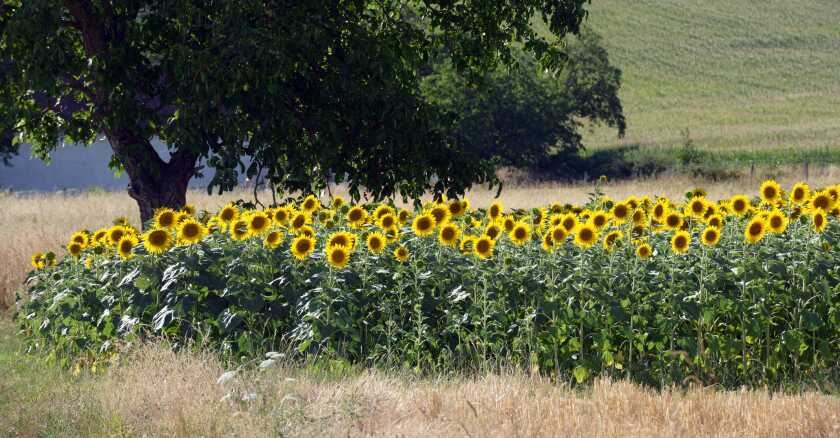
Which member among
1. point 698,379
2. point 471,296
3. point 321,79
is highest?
point 321,79

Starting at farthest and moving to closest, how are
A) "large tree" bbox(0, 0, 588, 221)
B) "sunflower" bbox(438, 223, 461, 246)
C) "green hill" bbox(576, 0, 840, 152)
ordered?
"green hill" bbox(576, 0, 840, 152) < "large tree" bbox(0, 0, 588, 221) < "sunflower" bbox(438, 223, 461, 246)

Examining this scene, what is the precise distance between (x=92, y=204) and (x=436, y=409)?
770 inches

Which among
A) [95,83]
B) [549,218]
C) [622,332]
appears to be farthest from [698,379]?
[95,83]

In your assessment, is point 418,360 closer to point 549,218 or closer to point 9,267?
point 549,218

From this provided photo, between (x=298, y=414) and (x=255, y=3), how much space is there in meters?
6.24

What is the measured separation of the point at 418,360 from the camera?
786cm

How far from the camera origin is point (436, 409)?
21.0 feet

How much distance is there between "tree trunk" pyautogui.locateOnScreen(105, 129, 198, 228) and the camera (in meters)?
12.8

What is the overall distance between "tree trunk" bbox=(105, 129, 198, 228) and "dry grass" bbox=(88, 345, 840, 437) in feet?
19.8

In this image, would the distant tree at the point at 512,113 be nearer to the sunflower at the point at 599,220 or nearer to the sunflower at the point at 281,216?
the sunflower at the point at 281,216

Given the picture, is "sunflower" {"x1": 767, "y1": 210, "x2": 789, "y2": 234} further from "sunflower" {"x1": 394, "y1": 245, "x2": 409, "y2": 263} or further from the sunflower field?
"sunflower" {"x1": 394, "y1": 245, "x2": 409, "y2": 263}

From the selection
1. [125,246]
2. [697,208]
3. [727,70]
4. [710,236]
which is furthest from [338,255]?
[727,70]

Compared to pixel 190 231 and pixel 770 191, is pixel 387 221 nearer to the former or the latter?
pixel 190 231

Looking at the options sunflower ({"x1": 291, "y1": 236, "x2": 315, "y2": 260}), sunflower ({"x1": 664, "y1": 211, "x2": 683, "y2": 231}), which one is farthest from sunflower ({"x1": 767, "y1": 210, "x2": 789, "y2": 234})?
sunflower ({"x1": 291, "y1": 236, "x2": 315, "y2": 260})
